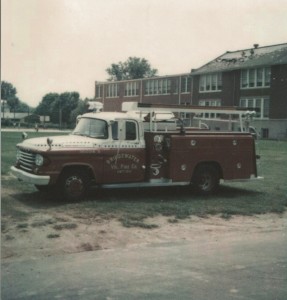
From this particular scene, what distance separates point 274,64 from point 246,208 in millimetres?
35469

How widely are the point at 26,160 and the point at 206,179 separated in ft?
14.2

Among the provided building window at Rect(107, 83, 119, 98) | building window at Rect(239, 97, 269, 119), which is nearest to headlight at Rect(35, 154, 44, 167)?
building window at Rect(239, 97, 269, 119)

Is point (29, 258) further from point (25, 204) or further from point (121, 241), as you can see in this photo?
point (25, 204)

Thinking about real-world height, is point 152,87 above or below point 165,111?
above

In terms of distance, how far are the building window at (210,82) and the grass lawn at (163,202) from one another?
37302mm

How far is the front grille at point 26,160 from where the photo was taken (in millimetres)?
9836

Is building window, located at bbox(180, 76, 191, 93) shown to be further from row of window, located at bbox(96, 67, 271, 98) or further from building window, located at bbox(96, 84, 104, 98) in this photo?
building window, located at bbox(96, 84, 104, 98)

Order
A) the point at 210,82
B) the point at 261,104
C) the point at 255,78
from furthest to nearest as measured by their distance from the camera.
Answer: the point at 210,82 < the point at 255,78 < the point at 261,104

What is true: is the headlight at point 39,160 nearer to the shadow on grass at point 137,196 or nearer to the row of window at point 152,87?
the shadow on grass at point 137,196

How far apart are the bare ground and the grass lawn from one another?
277mm

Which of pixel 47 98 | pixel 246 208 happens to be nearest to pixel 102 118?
pixel 246 208

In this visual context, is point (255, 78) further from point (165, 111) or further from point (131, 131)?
point (131, 131)

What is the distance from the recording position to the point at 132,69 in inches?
4301

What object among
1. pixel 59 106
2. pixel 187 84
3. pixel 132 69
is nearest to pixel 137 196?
pixel 187 84
